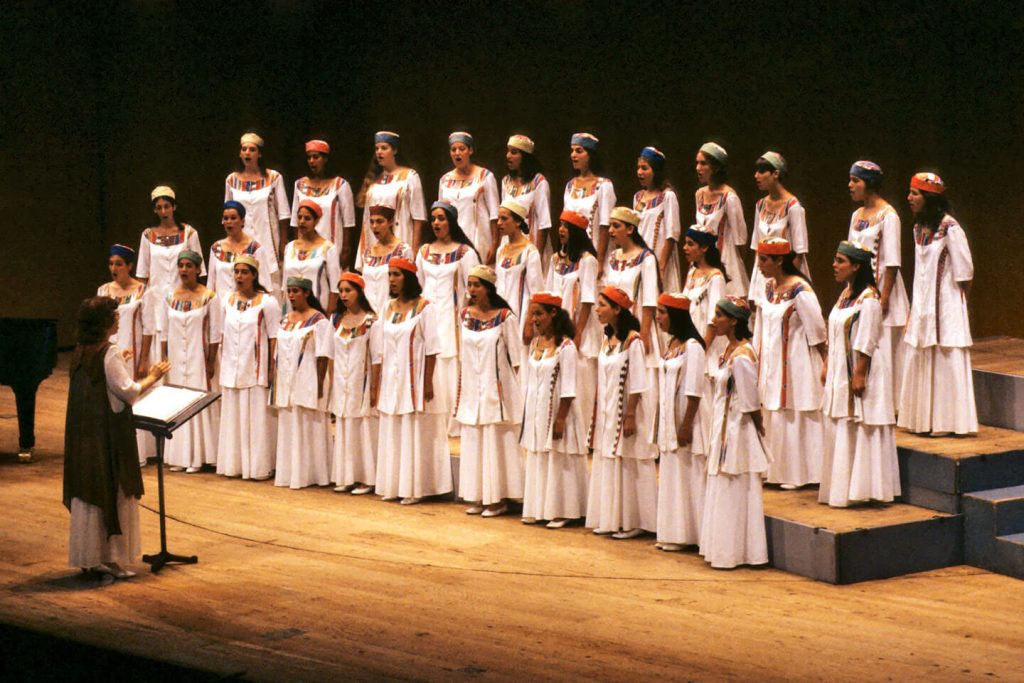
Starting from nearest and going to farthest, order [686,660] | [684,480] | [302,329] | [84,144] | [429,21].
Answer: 1. [686,660]
2. [684,480]
3. [302,329]
4. [429,21]
5. [84,144]

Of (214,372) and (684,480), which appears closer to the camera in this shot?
(684,480)

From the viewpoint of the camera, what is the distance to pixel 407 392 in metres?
8.98

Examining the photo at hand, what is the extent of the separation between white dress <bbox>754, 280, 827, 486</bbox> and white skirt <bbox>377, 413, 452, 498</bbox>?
1.90 metres

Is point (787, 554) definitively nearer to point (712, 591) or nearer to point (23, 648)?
point (712, 591)

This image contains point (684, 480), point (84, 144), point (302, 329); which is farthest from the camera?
point (84, 144)

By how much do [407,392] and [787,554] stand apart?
8.18 ft

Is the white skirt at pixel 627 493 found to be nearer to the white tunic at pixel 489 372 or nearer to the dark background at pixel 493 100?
the white tunic at pixel 489 372

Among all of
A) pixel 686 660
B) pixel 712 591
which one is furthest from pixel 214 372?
pixel 686 660

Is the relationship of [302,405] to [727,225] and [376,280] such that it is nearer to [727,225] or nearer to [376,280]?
[376,280]

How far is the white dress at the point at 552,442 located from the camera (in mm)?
8359

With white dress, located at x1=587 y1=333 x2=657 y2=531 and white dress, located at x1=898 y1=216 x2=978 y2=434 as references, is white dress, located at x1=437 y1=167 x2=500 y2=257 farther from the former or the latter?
white dress, located at x1=898 y1=216 x2=978 y2=434

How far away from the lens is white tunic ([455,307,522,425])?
342 inches

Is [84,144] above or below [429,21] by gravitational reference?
below

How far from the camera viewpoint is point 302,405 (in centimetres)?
936
